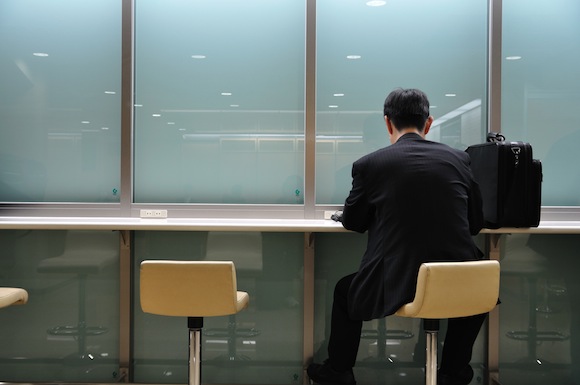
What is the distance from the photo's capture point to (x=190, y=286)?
1.94 metres

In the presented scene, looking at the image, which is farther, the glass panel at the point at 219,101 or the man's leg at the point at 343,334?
the glass panel at the point at 219,101

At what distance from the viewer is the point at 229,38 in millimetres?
2906

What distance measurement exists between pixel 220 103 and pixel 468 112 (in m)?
1.46

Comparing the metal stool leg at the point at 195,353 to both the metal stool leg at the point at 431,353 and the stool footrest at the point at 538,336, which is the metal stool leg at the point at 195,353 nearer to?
the metal stool leg at the point at 431,353

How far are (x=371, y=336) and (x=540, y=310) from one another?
0.99m

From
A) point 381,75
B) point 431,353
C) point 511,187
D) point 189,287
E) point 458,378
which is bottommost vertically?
point 458,378

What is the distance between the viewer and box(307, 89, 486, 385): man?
6.34 feet

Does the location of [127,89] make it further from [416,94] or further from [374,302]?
[374,302]

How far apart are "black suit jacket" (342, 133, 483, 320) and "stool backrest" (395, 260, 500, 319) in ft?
0.27

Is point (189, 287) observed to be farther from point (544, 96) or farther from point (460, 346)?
point (544, 96)

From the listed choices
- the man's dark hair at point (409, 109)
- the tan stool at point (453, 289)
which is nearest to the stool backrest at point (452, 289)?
the tan stool at point (453, 289)

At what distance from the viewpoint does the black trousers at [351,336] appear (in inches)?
88.7

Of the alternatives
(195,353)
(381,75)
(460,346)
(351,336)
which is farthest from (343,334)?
(381,75)

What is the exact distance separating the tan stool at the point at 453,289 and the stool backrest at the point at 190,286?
0.72 meters
